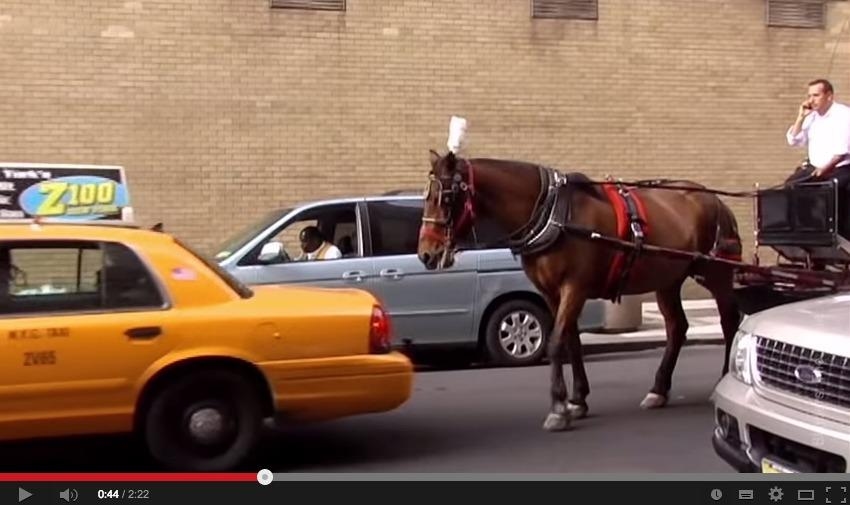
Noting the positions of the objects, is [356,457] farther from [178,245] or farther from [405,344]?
[405,344]

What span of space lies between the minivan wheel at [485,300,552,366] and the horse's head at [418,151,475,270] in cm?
402

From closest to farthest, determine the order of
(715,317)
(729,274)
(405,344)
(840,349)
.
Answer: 1. (840,349)
2. (729,274)
3. (405,344)
4. (715,317)

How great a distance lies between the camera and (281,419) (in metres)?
7.27

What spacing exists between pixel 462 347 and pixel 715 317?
5.11 metres

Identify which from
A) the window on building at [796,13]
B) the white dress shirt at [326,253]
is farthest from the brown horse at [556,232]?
the window on building at [796,13]

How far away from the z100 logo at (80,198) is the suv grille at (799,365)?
16.5ft

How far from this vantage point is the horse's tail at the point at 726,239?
31.0ft

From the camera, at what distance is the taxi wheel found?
6.94 metres

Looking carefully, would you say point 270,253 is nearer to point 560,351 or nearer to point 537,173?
point 537,173

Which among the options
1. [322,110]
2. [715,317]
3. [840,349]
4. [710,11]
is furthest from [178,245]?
[710,11]

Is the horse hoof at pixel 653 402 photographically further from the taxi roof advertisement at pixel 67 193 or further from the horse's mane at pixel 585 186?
the taxi roof advertisement at pixel 67 193

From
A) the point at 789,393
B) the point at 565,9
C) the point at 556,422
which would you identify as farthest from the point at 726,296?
the point at 565,9
